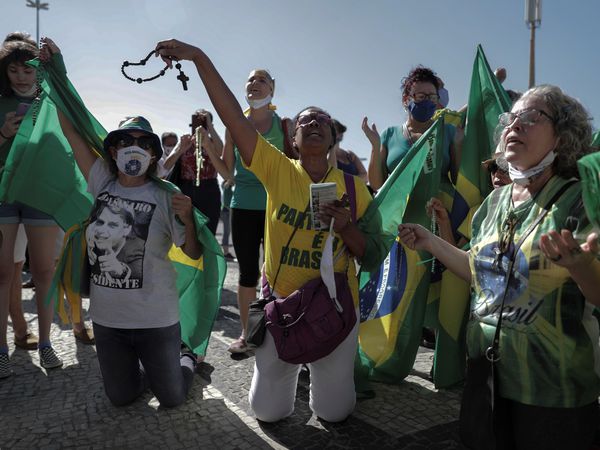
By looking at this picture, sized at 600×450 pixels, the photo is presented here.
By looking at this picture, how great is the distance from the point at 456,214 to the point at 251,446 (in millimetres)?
1977

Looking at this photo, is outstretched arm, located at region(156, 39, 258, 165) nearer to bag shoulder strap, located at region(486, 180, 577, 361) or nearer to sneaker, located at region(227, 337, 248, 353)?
bag shoulder strap, located at region(486, 180, 577, 361)

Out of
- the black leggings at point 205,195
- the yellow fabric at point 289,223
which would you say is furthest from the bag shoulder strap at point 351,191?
the black leggings at point 205,195

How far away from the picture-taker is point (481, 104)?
10.9 feet

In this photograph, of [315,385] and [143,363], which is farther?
[143,363]

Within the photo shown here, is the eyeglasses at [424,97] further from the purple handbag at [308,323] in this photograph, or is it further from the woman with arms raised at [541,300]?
the purple handbag at [308,323]

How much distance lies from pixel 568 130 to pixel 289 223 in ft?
4.98

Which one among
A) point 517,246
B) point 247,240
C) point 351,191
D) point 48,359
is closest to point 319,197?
point 351,191

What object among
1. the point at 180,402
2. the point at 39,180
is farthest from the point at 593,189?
the point at 39,180

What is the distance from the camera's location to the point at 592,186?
1629mm

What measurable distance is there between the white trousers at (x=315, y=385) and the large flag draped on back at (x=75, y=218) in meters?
0.58

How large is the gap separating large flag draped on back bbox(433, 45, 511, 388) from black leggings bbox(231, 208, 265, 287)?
1.51 meters

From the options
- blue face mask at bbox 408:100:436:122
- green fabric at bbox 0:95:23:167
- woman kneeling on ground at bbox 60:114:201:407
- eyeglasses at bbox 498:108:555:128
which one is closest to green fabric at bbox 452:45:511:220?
blue face mask at bbox 408:100:436:122

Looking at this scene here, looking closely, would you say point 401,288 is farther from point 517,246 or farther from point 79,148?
point 79,148

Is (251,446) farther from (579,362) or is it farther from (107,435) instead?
(579,362)
